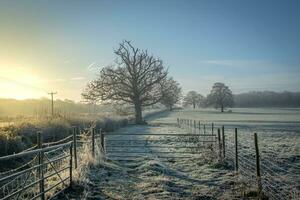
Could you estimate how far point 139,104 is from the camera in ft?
188

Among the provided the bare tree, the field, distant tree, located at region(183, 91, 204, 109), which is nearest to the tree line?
the bare tree

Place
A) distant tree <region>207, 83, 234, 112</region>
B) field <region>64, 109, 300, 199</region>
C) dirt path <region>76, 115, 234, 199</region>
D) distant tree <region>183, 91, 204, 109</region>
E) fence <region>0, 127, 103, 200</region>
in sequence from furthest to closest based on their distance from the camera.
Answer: distant tree <region>183, 91, 204, 109</region>
distant tree <region>207, 83, 234, 112</region>
dirt path <region>76, 115, 234, 199</region>
field <region>64, 109, 300, 199</region>
fence <region>0, 127, 103, 200</region>

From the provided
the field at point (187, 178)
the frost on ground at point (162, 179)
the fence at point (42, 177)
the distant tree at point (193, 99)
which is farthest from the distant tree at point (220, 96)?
the fence at point (42, 177)

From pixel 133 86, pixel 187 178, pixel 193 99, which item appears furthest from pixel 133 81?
pixel 193 99

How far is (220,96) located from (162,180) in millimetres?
108783

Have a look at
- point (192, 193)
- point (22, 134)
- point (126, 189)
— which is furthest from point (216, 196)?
point (22, 134)

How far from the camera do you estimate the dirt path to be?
456 inches

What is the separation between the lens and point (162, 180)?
1353cm

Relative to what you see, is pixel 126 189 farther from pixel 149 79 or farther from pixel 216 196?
pixel 149 79

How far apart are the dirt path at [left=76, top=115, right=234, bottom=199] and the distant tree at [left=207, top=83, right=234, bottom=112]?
4040 inches

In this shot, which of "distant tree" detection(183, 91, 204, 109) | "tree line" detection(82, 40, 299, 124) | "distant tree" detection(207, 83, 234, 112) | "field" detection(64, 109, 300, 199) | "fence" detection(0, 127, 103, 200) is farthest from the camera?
"distant tree" detection(183, 91, 204, 109)

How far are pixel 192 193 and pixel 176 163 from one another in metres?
6.27

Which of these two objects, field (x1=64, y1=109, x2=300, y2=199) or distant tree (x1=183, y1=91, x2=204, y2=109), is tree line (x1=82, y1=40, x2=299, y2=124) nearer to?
field (x1=64, y1=109, x2=300, y2=199)

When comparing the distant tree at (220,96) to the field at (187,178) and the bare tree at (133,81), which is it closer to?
the bare tree at (133,81)
